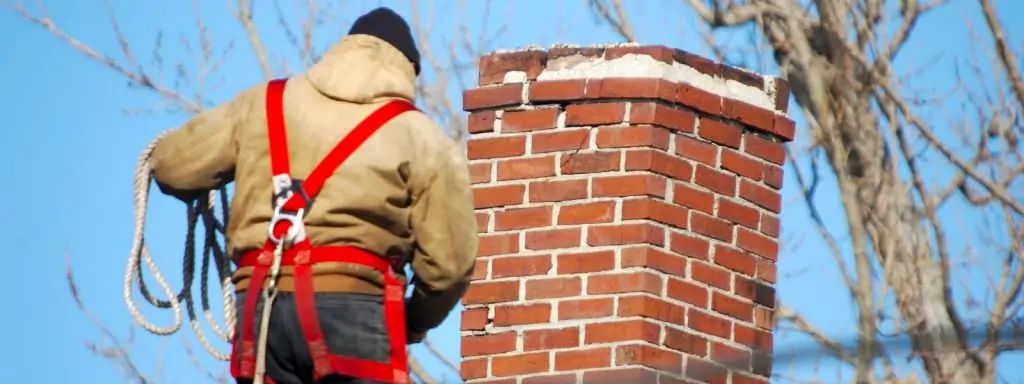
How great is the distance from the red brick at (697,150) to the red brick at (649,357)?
675mm

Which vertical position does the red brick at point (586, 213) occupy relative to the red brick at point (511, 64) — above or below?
below

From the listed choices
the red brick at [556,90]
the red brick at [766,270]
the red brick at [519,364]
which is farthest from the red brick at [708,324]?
the red brick at [556,90]

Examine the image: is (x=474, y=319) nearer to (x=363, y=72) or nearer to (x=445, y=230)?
(x=445, y=230)

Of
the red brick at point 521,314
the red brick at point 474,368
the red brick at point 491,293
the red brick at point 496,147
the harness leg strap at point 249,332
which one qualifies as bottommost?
the harness leg strap at point 249,332

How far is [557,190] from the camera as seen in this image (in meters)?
7.07

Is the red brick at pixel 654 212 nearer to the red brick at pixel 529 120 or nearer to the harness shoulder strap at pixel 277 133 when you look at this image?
the red brick at pixel 529 120

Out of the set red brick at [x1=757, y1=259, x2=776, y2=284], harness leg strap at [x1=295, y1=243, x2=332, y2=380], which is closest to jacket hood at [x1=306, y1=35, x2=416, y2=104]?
harness leg strap at [x1=295, y1=243, x2=332, y2=380]

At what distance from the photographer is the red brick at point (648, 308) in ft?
22.2

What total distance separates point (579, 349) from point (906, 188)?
634cm

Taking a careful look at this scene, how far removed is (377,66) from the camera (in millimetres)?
5949

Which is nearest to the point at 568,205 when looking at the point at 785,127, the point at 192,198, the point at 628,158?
the point at 628,158

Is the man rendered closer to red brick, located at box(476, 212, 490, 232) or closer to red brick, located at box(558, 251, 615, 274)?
Result: red brick, located at box(558, 251, 615, 274)

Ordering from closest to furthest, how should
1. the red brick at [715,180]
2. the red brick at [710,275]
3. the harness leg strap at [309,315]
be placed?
the harness leg strap at [309,315] → the red brick at [710,275] → the red brick at [715,180]

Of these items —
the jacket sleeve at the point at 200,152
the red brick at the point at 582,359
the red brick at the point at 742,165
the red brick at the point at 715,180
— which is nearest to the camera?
the jacket sleeve at the point at 200,152
